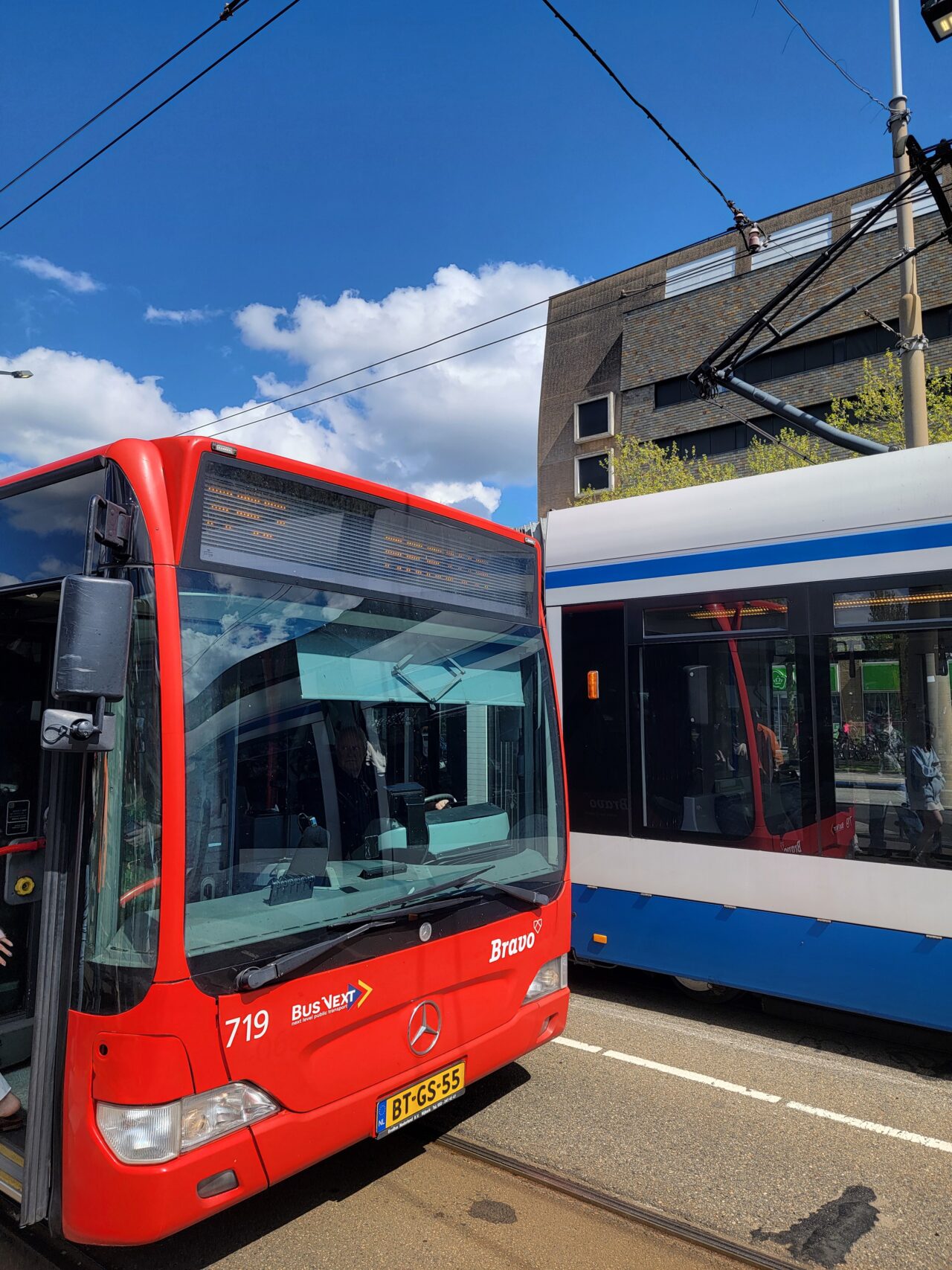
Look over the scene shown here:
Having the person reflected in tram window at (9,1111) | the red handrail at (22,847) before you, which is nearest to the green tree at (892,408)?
the red handrail at (22,847)

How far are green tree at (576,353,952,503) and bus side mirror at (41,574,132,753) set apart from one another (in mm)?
8206

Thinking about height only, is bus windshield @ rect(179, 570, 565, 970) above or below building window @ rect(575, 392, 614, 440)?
below

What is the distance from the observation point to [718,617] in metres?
5.59

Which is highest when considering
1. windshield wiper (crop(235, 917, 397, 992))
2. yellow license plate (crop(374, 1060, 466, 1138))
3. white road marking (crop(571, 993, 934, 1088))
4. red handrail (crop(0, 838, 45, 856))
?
red handrail (crop(0, 838, 45, 856))

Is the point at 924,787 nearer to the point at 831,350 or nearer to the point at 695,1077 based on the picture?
the point at 695,1077

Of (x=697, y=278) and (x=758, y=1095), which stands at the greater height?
(x=697, y=278)

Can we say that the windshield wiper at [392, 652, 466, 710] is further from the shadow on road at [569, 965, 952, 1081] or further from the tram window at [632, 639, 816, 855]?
the shadow on road at [569, 965, 952, 1081]

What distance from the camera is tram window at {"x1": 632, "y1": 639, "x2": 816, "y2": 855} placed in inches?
206

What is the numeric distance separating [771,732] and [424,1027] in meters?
2.83

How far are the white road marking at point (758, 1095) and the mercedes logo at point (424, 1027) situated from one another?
1922mm

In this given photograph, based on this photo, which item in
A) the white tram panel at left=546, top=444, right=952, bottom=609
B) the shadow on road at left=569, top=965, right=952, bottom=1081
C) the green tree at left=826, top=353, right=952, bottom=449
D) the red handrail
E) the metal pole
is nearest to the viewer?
the red handrail

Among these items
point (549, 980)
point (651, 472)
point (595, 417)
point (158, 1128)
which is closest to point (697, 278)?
point (595, 417)

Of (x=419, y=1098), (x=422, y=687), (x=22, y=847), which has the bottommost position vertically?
(x=419, y=1098)

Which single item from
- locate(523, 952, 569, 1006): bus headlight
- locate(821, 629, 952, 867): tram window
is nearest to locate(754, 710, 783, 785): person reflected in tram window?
locate(821, 629, 952, 867): tram window
